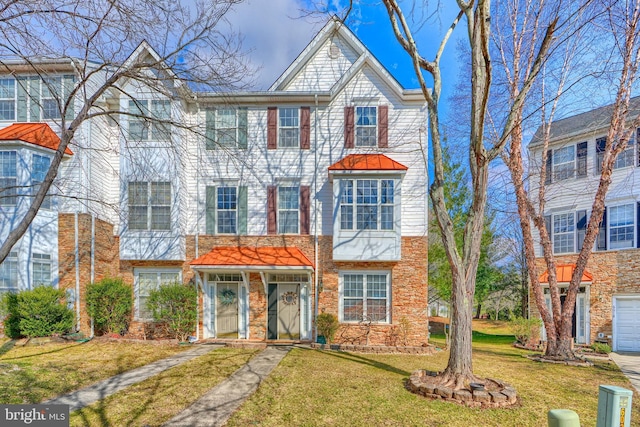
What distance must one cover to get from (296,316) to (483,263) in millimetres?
16682

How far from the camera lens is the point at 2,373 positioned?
25.3ft

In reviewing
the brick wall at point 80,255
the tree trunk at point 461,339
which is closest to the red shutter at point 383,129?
the tree trunk at point 461,339

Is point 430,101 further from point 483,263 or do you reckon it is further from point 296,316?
point 483,263

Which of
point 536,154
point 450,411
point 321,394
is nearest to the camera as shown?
point 450,411

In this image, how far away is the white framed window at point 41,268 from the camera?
12.3m

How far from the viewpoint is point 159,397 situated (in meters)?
6.46

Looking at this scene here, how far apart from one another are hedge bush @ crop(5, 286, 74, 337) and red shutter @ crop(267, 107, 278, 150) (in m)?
9.08

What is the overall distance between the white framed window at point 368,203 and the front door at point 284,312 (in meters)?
3.29

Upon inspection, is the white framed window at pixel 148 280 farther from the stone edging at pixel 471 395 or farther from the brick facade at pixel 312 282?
the stone edging at pixel 471 395

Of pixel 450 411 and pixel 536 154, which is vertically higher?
pixel 536 154

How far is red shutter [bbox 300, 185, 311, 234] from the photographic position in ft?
44.0

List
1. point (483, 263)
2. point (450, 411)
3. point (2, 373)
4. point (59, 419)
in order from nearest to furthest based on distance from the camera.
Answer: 1. point (59, 419)
2. point (450, 411)
3. point (2, 373)
4. point (483, 263)

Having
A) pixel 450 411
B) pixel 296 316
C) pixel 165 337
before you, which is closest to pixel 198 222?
pixel 165 337

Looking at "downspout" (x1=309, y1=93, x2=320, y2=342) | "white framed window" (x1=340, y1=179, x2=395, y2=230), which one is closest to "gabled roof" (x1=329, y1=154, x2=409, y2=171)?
"white framed window" (x1=340, y1=179, x2=395, y2=230)
